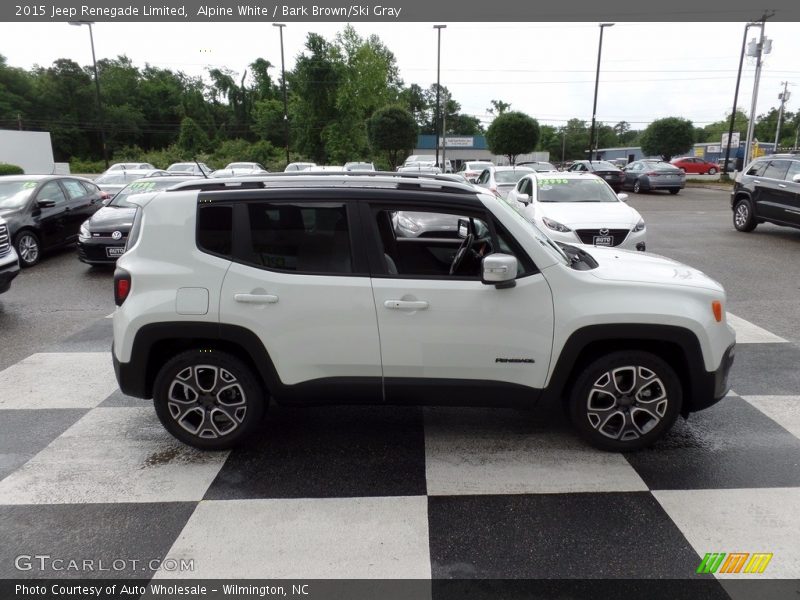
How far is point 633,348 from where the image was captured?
3779mm

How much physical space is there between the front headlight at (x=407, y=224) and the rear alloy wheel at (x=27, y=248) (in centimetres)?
880

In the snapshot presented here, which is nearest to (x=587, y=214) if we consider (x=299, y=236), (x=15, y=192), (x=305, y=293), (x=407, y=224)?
(x=407, y=224)

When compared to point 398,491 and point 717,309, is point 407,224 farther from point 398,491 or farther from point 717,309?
point 717,309

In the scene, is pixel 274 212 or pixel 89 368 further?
pixel 89 368

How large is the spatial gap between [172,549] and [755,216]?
14599 mm

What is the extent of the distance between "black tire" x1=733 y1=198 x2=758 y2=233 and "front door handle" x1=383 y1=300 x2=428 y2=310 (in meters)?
13.1

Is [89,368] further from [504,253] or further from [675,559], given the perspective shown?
[675,559]

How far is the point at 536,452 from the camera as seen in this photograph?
3930 millimetres

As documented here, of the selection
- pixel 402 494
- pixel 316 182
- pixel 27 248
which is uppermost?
pixel 316 182

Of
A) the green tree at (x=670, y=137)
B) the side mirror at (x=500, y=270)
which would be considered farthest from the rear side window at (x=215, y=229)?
the green tree at (x=670, y=137)

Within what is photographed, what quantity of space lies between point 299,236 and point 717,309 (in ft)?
8.97

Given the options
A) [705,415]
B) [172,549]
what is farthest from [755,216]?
[172,549]

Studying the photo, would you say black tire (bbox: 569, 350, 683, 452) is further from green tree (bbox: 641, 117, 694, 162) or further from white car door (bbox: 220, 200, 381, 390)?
green tree (bbox: 641, 117, 694, 162)

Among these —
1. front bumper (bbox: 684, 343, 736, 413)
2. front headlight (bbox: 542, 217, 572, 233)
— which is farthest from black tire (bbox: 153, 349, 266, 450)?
Result: front headlight (bbox: 542, 217, 572, 233)
